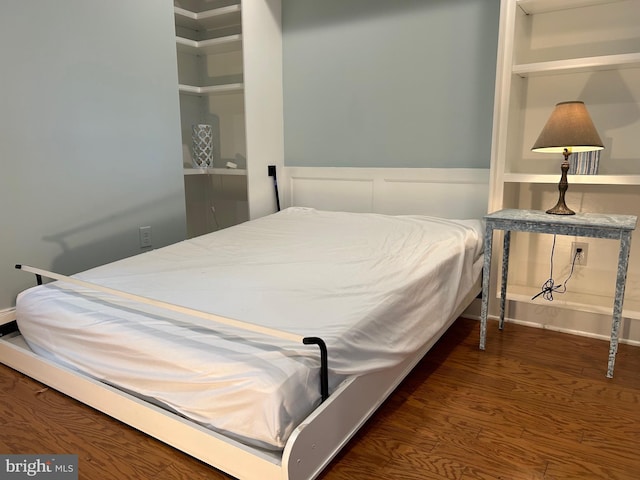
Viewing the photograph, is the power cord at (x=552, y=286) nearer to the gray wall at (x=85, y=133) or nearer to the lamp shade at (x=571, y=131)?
the lamp shade at (x=571, y=131)

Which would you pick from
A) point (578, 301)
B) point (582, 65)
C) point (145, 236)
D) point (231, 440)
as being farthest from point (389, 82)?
point (231, 440)

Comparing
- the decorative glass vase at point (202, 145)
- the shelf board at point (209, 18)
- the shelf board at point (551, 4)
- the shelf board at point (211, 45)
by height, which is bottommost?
the decorative glass vase at point (202, 145)

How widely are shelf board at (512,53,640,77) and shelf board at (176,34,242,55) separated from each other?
1.95 meters

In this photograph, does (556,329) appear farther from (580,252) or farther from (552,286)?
(580,252)

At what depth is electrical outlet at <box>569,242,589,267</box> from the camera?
8.29 ft

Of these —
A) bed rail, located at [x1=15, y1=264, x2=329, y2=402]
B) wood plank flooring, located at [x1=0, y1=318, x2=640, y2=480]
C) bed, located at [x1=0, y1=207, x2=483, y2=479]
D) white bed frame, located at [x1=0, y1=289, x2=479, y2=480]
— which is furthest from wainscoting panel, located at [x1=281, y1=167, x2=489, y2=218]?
bed rail, located at [x1=15, y1=264, x2=329, y2=402]

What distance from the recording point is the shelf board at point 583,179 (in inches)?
84.3

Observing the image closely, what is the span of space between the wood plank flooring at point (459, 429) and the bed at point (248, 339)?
0.09 meters

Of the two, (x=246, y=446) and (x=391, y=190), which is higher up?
(x=391, y=190)

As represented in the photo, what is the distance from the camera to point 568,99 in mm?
2461

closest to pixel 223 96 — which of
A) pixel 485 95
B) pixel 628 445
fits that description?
pixel 485 95

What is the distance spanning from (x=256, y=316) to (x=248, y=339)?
0.13m

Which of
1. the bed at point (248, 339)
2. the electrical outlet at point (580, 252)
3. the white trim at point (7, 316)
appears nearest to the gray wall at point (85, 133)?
the white trim at point (7, 316)

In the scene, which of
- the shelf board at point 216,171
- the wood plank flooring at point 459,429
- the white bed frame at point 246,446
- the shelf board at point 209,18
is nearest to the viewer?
the white bed frame at point 246,446
